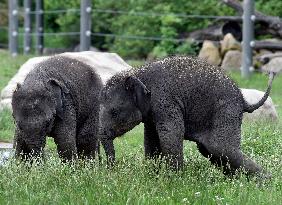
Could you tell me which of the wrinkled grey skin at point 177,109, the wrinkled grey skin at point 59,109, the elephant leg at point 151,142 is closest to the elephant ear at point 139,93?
the wrinkled grey skin at point 177,109

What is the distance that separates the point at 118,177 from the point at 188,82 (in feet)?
4.02

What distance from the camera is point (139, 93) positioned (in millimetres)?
7332

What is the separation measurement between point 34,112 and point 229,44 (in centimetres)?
1239

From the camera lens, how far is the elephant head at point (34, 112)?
7391mm

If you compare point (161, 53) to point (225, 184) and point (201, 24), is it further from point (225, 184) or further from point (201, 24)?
point (225, 184)

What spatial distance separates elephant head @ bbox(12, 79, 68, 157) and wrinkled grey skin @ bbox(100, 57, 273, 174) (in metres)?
0.46

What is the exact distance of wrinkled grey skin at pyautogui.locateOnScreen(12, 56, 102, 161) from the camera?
7.41m

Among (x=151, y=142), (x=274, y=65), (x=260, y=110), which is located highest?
(x=151, y=142)

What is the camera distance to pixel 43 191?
6.52 meters

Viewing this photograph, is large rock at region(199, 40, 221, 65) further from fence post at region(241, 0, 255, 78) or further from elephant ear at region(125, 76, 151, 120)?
elephant ear at region(125, 76, 151, 120)

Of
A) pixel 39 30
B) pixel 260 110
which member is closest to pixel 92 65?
pixel 260 110

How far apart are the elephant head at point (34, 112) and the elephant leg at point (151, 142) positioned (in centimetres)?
83

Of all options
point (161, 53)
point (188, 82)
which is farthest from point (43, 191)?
point (161, 53)

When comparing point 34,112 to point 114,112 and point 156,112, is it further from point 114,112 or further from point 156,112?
point 156,112
